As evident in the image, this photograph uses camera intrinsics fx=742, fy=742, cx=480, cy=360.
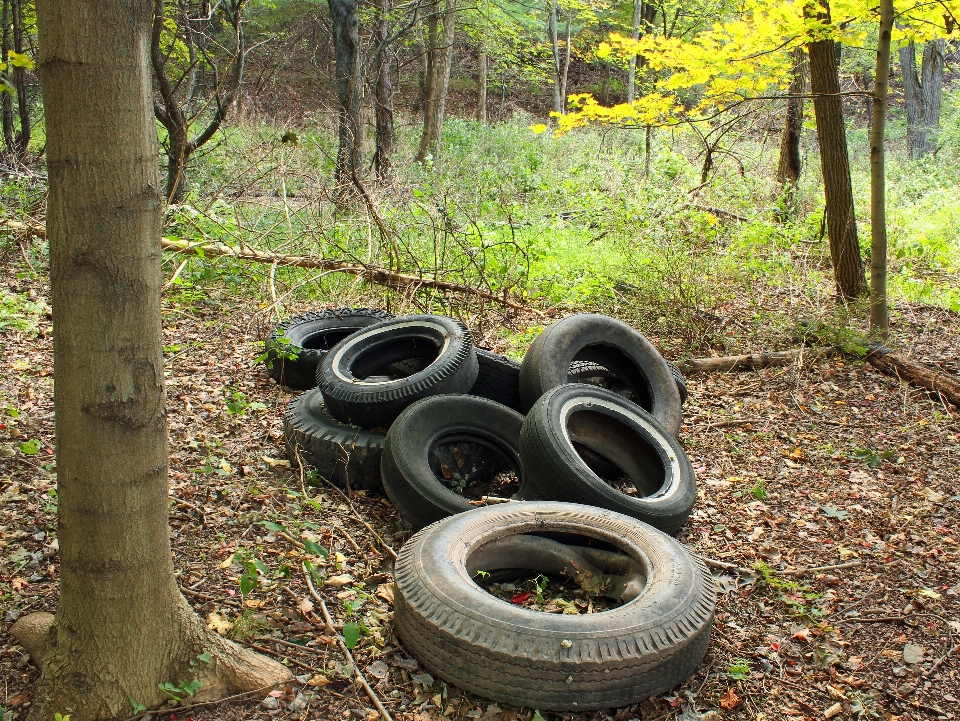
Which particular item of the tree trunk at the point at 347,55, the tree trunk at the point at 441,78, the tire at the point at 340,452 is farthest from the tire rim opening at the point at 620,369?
the tree trunk at the point at 441,78

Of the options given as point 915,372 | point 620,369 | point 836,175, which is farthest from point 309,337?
point 836,175

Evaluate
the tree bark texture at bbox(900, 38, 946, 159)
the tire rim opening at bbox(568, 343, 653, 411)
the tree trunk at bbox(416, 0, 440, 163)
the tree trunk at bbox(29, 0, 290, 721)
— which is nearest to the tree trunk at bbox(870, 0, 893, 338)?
the tire rim opening at bbox(568, 343, 653, 411)

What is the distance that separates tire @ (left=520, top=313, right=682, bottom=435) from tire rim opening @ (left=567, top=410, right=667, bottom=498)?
0.42 metres

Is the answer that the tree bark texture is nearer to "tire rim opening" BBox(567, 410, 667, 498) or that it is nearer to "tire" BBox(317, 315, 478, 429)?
"tire rim opening" BBox(567, 410, 667, 498)

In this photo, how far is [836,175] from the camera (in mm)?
7844

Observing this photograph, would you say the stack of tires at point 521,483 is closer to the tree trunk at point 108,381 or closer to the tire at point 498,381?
the tire at point 498,381

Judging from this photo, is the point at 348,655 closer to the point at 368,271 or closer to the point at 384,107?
the point at 368,271

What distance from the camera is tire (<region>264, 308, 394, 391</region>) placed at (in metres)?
6.04

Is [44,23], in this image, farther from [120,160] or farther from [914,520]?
[914,520]

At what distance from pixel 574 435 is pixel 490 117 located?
2143cm

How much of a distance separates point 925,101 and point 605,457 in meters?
20.9

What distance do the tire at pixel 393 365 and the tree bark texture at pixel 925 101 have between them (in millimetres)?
19323

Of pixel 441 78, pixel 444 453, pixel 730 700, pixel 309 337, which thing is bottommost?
pixel 730 700

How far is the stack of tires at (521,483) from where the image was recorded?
A: 2.90 meters
